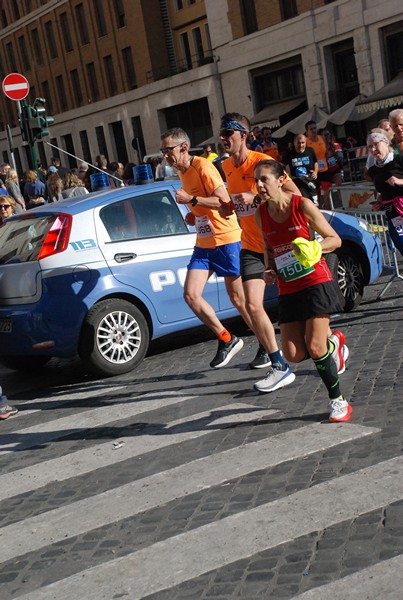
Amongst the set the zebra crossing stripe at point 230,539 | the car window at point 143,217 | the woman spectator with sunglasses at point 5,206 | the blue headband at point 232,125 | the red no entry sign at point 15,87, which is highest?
the red no entry sign at point 15,87

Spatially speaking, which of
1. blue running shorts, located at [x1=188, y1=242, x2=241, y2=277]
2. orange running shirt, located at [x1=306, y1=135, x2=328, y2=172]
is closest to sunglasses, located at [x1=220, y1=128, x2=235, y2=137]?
blue running shorts, located at [x1=188, y1=242, x2=241, y2=277]

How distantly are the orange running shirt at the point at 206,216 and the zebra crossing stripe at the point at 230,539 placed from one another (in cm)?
331

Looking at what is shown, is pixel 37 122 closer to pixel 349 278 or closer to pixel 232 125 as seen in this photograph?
pixel 349 278

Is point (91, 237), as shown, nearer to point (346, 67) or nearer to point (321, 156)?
point (321, 156)

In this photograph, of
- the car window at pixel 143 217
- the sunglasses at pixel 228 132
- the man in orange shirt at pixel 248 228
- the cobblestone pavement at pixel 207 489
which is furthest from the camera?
the car window at pixel 143 217

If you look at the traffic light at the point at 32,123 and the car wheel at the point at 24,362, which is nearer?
the car wheel at the point at 24,362

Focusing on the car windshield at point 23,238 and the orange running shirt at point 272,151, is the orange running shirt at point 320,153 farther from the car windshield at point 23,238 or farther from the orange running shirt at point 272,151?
the car windshield at point 23,238

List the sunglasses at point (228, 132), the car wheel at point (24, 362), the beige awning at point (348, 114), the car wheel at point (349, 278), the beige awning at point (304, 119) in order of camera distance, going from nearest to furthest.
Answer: the sunglasses at point (228, 132) < the car wheel at point (24, 362) < the car wheel at point (349, 278) < the beige awning at point (348, 114) < the beige awning at point (304, 119)

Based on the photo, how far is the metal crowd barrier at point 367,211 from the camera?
11713 millimetres

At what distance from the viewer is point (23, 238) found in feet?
29.5

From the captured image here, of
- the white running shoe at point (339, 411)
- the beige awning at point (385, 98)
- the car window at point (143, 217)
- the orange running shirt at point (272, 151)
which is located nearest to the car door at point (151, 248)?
the car window at point (143, 217)

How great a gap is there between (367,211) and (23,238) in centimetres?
548

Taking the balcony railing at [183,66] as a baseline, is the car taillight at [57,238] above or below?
below

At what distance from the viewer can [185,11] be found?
1972 inches
